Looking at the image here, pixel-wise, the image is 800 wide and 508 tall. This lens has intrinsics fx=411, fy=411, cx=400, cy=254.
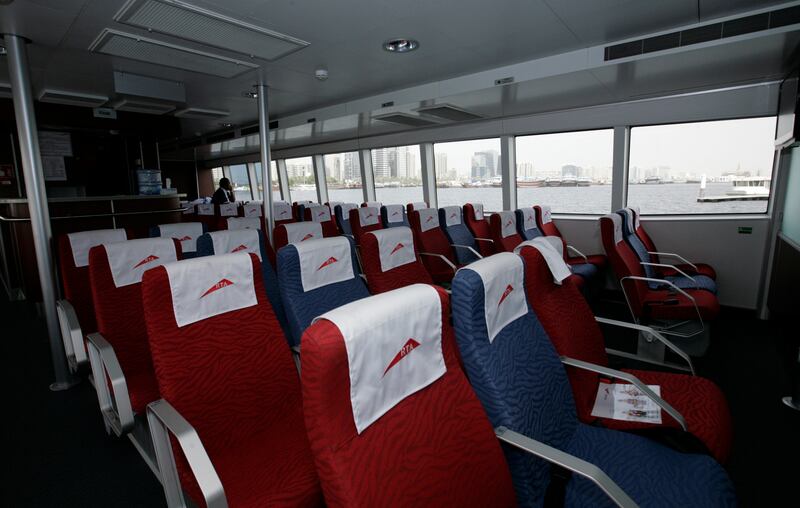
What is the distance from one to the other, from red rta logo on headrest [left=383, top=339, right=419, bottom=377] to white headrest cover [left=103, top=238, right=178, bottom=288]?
153 centimetres

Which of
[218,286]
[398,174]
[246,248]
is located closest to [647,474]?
[218,286]

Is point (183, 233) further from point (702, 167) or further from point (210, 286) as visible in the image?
point (702, 167)

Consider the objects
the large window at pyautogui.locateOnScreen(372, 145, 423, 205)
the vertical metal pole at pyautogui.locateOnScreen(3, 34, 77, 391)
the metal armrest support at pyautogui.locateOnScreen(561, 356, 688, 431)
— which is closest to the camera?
the metal armrest support at pyautogui.locateOnScreen(561, 356, 688, 431)

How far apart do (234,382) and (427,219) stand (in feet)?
10.0

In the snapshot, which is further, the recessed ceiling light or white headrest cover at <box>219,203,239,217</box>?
white headrest cover at <box>219,203,239,217</box>

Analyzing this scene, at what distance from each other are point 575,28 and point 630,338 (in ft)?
8.20

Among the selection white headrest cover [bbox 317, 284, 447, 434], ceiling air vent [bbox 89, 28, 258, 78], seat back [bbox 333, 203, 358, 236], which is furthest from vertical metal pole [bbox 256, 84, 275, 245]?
white headrest cover [bbox 317, 284, 447, 434]

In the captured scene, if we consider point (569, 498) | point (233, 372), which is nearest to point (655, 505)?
point (569, 498)

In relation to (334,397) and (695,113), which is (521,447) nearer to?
(334,397)

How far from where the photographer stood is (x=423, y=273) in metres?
2.61

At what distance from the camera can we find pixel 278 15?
2.69m

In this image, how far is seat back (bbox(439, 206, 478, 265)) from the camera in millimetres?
4391

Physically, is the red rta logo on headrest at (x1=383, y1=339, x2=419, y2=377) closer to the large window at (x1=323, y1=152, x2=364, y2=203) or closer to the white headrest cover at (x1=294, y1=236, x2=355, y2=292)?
the white headrest cover at (x1=294, y1=236, x2=355, y2=292)

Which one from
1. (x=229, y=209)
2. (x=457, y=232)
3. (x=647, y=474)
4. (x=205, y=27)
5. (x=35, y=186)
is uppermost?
(x=205, y=27)
